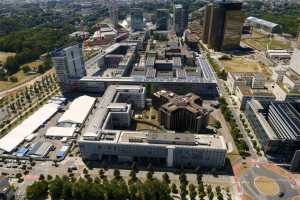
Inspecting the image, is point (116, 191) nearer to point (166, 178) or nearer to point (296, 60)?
point (166, 178)

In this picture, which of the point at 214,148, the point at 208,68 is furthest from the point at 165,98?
the point at 208,68

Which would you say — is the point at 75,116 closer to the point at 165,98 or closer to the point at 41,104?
the point at 41,104

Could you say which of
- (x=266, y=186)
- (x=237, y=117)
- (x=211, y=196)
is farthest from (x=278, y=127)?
(x=211, y=196)

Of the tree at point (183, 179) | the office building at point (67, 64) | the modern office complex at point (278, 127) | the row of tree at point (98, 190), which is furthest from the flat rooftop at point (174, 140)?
the office building at point (67, 64)

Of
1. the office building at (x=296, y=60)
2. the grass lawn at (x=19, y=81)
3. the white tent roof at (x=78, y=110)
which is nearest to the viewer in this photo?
the white tent roof at (x=78, y=110)

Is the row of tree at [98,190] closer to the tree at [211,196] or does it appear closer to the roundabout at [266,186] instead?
the tree at [211,196]

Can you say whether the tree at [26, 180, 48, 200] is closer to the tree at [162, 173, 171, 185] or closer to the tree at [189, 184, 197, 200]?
the tree at [162, 173, 171, 185]
